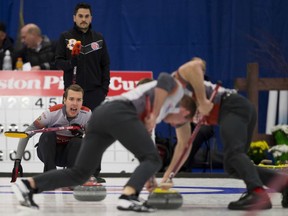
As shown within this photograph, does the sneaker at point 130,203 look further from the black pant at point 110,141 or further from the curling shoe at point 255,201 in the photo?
the curling shoe at point 255,201

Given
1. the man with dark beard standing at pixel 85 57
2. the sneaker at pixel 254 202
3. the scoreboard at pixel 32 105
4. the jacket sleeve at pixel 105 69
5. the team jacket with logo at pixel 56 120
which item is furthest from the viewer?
the scoreboard at pixel 32 105

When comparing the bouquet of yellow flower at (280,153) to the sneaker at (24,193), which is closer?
the sneaker at (24,193)

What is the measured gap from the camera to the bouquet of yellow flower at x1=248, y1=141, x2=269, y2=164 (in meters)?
10.0

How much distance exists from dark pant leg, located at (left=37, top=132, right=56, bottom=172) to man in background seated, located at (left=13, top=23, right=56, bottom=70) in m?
2.85

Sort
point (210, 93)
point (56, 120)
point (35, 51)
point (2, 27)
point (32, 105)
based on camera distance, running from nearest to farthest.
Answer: point (210, 93)
point (56, 120)
point (32, 105)
point (35, 51)
point (2, 27)

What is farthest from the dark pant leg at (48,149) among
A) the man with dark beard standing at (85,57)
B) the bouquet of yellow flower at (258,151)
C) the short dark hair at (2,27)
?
the short dark hair at (2,27)

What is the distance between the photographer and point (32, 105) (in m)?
9.50

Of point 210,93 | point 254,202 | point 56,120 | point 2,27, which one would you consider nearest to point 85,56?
point 56,120

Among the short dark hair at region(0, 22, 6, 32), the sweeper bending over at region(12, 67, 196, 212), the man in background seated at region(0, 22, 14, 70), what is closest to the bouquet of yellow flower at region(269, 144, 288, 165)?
the man in background seated at region(0, 22, 14, 70)

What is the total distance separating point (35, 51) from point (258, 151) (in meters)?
2.94

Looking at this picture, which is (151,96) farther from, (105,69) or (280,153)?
(280,153)

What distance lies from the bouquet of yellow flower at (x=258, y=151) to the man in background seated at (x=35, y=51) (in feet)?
8.43

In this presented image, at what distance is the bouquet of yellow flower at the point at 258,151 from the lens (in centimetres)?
1002

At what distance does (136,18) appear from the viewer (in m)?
11.4
